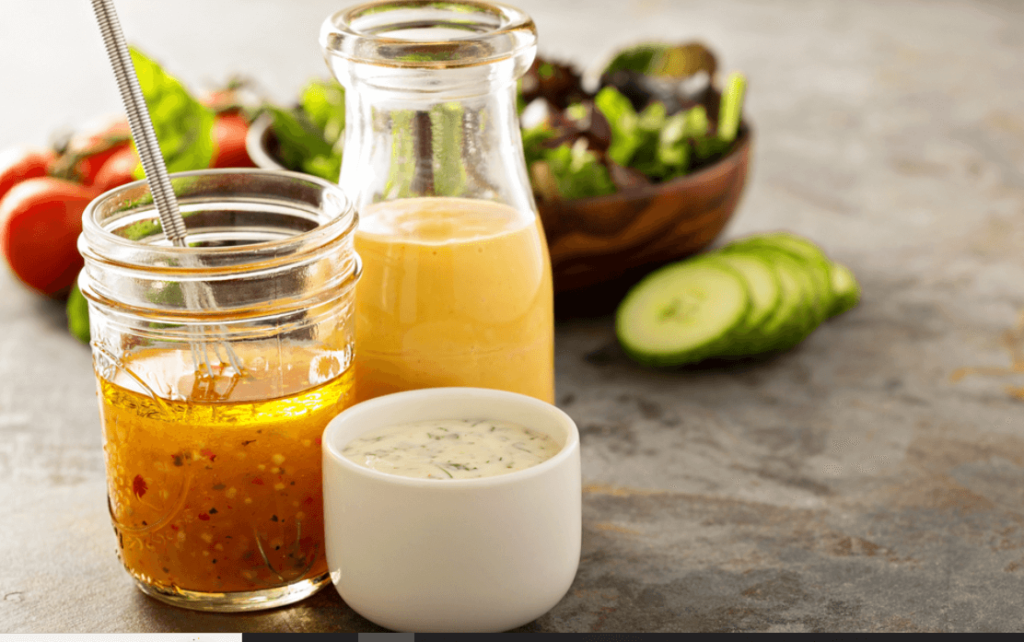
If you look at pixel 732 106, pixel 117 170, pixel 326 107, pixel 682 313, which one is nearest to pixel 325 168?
pixel 326 107

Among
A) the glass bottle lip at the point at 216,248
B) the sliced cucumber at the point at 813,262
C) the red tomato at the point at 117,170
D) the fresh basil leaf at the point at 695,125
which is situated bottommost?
the sliced cucumber at the point at 813,262

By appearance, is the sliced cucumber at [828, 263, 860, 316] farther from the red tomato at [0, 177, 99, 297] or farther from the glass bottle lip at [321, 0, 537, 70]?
the red tomato at [0, 177, 99, 297]

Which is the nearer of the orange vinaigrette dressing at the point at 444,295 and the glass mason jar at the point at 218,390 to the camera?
the glass mason jar at the point at 218,390

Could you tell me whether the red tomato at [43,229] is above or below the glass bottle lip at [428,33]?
below

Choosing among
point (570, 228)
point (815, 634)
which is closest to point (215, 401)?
point (815, 634)

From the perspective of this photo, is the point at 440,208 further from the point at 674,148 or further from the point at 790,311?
the point at 674,148

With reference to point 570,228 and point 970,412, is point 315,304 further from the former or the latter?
point 970,412

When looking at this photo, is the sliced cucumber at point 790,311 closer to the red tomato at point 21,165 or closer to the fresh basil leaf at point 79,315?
the fresh basil leaf at point 79,315

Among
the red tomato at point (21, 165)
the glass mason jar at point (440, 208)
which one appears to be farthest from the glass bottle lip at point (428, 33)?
the red tomato at point (21, 165)
